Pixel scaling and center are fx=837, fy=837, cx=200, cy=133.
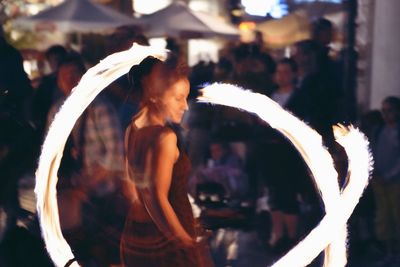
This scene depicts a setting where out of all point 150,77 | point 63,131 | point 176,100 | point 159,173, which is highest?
point 150,77

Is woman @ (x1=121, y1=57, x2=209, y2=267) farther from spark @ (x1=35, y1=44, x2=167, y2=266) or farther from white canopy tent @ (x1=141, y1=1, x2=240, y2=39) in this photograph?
white canopy tent @ (x1=141, y1=1, x2=240, y2=39)

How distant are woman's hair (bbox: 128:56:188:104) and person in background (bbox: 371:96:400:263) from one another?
1.17 metres

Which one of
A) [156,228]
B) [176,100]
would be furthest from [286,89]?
[156,228]

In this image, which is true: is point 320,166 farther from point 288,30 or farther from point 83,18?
point 83,18

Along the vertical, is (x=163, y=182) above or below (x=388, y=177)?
above

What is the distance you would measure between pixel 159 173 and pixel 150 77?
47 cm

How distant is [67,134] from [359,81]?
159cm

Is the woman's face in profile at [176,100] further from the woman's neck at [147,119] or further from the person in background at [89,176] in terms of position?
the person in background at [89,176]

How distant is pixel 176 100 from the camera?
413 cm

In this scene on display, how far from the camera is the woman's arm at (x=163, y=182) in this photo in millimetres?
4035

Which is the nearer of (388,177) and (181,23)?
(181,23)

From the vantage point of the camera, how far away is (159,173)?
13.3 feet

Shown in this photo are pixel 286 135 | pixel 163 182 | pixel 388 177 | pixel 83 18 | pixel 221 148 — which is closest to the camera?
pixel 163 182

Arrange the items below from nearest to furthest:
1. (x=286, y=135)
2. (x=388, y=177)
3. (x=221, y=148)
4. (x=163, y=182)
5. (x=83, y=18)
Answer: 1. (x=163, y=182)
2. (x=286, y=135)
3. (x=83, y=18)
4. (x=221, y=148)
5. (x=388, y=177)
